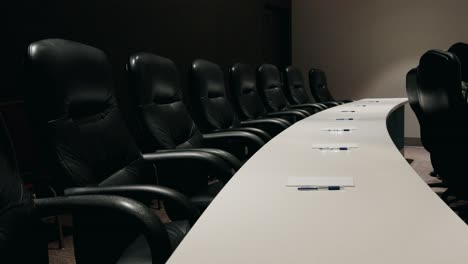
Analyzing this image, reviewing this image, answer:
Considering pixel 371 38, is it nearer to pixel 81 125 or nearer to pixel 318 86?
pixel 318 86

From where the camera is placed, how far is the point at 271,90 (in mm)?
4438

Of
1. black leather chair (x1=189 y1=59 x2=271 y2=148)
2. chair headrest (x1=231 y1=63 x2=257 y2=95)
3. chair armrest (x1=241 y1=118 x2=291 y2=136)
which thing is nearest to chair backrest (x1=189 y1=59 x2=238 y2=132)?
black leather chair (x1=189 y1=59 x2=271 y2=148)

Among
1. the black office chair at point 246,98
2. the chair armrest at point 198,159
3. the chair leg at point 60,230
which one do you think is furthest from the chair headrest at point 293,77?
the chair armrest at point 198,159

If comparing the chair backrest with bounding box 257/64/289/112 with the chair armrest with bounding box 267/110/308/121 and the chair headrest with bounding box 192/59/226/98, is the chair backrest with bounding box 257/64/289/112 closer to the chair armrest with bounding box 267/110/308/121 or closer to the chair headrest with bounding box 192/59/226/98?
the chair armrest with bounding box 267/110/308/121

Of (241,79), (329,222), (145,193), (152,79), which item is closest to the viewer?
(329,222)

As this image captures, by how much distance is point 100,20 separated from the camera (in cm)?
336

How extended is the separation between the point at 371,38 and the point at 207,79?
16.1 ft

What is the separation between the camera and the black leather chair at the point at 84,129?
1382 millimetres

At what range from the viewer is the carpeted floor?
2.64 metres

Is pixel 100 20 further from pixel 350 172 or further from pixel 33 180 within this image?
pixel 350 172

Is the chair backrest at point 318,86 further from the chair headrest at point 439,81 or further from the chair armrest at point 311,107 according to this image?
the chair headrest at point 439,81

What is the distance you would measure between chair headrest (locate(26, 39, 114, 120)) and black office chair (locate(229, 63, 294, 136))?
1.71m

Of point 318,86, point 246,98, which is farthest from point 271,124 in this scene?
point 318,86

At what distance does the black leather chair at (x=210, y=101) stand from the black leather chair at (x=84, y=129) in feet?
2.67
